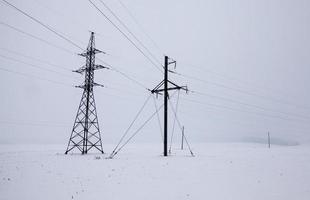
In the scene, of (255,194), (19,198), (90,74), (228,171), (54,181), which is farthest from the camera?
(90,74)

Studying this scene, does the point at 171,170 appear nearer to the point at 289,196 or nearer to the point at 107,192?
the point at 107,192

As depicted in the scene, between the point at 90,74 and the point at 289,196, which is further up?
the point at 90,74

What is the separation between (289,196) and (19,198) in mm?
10988

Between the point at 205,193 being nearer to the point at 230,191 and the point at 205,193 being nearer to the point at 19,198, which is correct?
the point at 230,191

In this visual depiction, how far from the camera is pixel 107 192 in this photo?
10.5m

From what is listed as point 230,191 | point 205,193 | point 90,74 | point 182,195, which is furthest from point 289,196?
point 90,74

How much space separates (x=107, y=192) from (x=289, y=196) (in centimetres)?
766

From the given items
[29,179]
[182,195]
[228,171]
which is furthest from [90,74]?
[182,195]

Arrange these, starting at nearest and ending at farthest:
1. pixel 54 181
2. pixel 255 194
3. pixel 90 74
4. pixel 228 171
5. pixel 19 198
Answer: pixel 19 198
pixel 255 194
pixel 54 181
pixel 228 171
pixel 90 74

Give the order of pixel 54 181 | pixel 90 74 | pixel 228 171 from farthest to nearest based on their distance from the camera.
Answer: pixel 90 74 < pixel 228 171 < pixel 54 181

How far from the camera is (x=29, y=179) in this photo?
1323cm

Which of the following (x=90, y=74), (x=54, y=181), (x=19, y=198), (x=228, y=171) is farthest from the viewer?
(x=90, y=74)

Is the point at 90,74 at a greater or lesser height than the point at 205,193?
greater

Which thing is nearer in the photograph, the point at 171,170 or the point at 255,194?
the point at 255,194
